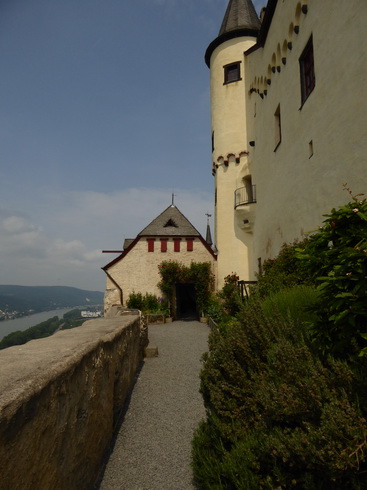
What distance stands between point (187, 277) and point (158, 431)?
481 inches

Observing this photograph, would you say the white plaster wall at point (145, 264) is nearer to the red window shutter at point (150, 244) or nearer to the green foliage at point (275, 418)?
the red window shutter at point (150, 244)

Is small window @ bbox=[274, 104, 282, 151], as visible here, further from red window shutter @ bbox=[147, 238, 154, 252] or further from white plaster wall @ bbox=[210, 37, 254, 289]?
red window shutter @ bbox=[147, 238, 154, 252]

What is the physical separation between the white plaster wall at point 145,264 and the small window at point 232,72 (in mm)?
9249

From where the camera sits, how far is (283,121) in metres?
9.92

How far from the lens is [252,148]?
1528 centimetres

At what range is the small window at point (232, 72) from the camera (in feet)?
53.1

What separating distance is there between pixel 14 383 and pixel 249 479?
1910 mm

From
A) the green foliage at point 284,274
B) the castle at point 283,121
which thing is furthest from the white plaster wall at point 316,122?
the green foliage at point 284,274

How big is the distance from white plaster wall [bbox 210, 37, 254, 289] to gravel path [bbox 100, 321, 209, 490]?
30.3 feet

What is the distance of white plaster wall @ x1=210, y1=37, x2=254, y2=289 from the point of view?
1595cm

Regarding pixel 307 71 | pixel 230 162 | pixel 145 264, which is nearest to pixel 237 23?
pixel 230 162

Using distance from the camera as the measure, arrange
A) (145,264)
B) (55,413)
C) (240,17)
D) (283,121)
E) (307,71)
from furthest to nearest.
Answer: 1. (240,17)
2. (145,264)
3. (283,121)
4. (307,71)
5. (55,413)

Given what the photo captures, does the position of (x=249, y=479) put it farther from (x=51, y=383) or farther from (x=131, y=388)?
(x=131, y=388)

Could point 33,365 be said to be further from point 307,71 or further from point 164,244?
point 164,244
